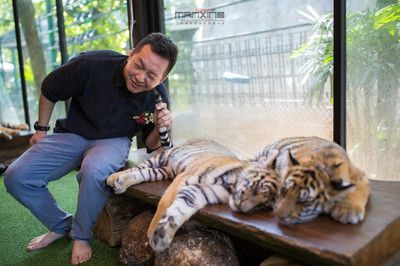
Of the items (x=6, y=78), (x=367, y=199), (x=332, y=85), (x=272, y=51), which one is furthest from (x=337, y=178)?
(x=6, y=78)

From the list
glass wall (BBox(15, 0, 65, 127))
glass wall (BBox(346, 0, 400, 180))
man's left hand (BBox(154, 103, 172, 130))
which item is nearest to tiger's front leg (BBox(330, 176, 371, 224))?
glass wall (BBox(346, 0, 400, 180))

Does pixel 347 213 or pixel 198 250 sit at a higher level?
pixel 347 213

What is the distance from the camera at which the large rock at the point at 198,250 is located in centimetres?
→ 182

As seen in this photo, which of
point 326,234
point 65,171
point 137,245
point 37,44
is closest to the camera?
point 326,234

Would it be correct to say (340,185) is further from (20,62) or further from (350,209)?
(20,62)

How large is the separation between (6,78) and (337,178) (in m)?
6.08

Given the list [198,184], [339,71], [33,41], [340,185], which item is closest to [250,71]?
[339,71]

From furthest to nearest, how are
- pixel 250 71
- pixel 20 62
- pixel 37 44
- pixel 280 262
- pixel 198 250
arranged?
pixel 20 62 → pixel 37 44 → pixel 250 71 → pixel 198 250 → pixel 280 262

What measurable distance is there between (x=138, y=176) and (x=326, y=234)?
3.93ft

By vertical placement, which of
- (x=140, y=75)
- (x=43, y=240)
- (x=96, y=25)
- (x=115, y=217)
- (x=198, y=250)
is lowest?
(x=43, y=240)

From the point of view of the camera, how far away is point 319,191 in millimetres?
1482

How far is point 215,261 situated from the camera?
5.96 ft

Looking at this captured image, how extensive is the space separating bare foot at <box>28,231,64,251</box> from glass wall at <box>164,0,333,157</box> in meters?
1.49

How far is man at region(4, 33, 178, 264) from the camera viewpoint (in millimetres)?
2379
